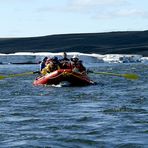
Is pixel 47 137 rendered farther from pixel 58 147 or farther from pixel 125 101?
pixel 125 101

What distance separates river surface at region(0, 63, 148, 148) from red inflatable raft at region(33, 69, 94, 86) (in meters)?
4.39

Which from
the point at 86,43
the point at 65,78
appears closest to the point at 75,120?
the point at 65,78

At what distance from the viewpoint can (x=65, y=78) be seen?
3225 cm

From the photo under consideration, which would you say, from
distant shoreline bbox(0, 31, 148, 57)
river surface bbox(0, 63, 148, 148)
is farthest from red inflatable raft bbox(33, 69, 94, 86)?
distant shoreline bbox(0, 31, 148, 57)

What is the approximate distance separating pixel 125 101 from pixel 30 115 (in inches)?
199

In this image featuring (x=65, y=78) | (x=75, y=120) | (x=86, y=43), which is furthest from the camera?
(x=86, y=43)

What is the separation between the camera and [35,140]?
15.7 m

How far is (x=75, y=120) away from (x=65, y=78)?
1375cm

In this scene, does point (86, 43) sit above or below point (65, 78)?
above

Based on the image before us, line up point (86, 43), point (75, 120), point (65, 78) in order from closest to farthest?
1. point (75, 120)
2. point (65, 78)
3. point (86, 43)

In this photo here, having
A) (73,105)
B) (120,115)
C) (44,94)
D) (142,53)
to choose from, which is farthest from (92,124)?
(142,53)

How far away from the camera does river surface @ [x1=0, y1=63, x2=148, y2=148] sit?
15.5 metres

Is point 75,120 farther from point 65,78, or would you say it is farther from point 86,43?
point 86,43

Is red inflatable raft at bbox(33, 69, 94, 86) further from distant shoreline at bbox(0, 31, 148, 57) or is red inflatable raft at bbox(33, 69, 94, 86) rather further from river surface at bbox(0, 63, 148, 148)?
distant shoreline at bbox(0, 31, 148, 57)
